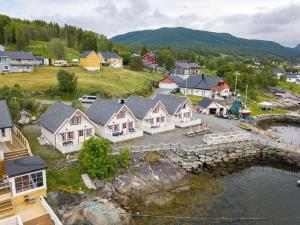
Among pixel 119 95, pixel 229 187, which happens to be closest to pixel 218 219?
pixel 229 187

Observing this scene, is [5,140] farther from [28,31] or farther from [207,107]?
[28,31]

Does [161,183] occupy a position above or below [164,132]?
below

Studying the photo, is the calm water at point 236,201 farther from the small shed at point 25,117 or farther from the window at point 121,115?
the small shed at point 25,117

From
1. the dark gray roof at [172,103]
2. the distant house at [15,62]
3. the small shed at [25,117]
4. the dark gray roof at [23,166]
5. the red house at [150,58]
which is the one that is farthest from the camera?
the red house at [150,58]

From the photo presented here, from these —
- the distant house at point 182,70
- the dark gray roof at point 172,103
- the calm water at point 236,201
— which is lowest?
the calm water at point 236,201

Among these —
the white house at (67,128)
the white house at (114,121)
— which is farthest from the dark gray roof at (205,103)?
the white house at (67,128)

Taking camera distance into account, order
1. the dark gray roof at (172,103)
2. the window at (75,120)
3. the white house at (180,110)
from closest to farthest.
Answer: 1. the window at (75,120)
2. the white house at (180,110)
3. the dark gray roof at (172,103)

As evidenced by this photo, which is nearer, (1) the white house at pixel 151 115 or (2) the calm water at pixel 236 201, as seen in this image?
(2) the calm water at pixel 236 201
